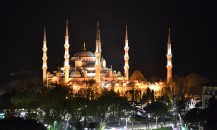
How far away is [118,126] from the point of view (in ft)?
116

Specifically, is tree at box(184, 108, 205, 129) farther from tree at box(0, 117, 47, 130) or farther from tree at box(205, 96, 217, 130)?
tree at box(0, 117, 47, 130)

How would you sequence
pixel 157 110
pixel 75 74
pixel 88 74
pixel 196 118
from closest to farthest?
pixel 196 118 → pixel 157 110 → pixel 75 74 → pixel 88 74

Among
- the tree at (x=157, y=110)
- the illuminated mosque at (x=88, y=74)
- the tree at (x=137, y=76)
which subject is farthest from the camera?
the tree at (x=137, y=76)

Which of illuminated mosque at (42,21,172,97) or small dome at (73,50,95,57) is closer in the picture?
illuminated mosque at (42,21,172,97)

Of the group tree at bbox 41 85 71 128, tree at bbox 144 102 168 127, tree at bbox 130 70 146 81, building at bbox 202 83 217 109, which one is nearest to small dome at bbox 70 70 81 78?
tree at bbox 130 70 146 81

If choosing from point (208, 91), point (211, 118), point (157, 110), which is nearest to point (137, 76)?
point (208, 91)

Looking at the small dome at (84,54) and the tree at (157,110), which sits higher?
the small dome at (84,54)

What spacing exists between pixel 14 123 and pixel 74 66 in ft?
123

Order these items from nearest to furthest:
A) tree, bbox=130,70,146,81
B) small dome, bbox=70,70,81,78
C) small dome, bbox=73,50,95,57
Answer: small dome, bbox=70,70,81,78, small dome, bbox=73,50,95,57, tree, bbox=130,70,146,81

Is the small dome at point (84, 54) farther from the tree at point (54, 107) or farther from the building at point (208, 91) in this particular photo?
the tree at point (54, 107)

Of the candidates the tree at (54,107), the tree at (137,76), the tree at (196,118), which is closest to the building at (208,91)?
the tree at (196,118)

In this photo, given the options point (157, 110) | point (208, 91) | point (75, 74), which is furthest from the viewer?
point (75, 74)

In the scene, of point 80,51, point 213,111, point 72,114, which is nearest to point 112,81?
point 80,51

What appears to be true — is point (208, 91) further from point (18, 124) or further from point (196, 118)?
point (18, 124)
